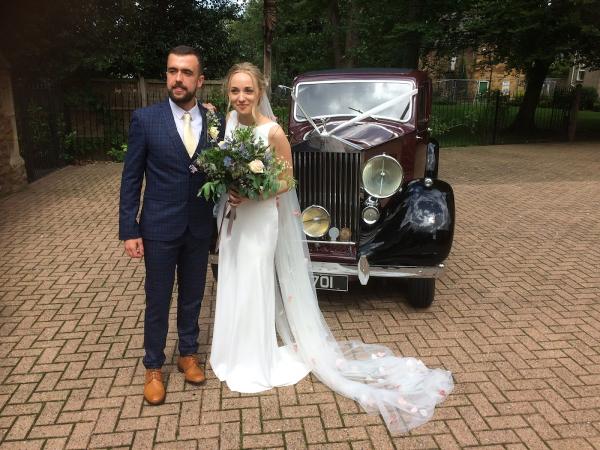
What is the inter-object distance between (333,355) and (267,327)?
1.79ft

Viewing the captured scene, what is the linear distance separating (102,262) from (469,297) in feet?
12.9

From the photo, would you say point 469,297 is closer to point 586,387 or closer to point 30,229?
point 586,387

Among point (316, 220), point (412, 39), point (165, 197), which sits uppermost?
point (412, 39)

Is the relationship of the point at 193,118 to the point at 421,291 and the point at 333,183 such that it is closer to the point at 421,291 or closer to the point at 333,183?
the point at 333,183

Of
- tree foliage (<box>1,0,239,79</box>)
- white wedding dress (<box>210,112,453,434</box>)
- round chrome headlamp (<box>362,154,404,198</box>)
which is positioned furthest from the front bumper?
tree foliage (<box>1,0,239,79</box>)

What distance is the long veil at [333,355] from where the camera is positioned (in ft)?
10.2

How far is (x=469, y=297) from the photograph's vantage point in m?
4.72

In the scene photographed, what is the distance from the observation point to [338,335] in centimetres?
395

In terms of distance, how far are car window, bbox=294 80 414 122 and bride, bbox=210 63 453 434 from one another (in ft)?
6.98

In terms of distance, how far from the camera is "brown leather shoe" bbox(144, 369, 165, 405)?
3041 mm

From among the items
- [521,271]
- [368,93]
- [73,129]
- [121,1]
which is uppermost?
[121,1]

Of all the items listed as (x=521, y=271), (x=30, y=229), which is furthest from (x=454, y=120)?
(x=30, y=229)

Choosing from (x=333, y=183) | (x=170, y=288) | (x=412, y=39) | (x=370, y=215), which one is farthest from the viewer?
(x=412, y=39)

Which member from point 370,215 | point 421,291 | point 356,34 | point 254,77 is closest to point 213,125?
point 254,77
